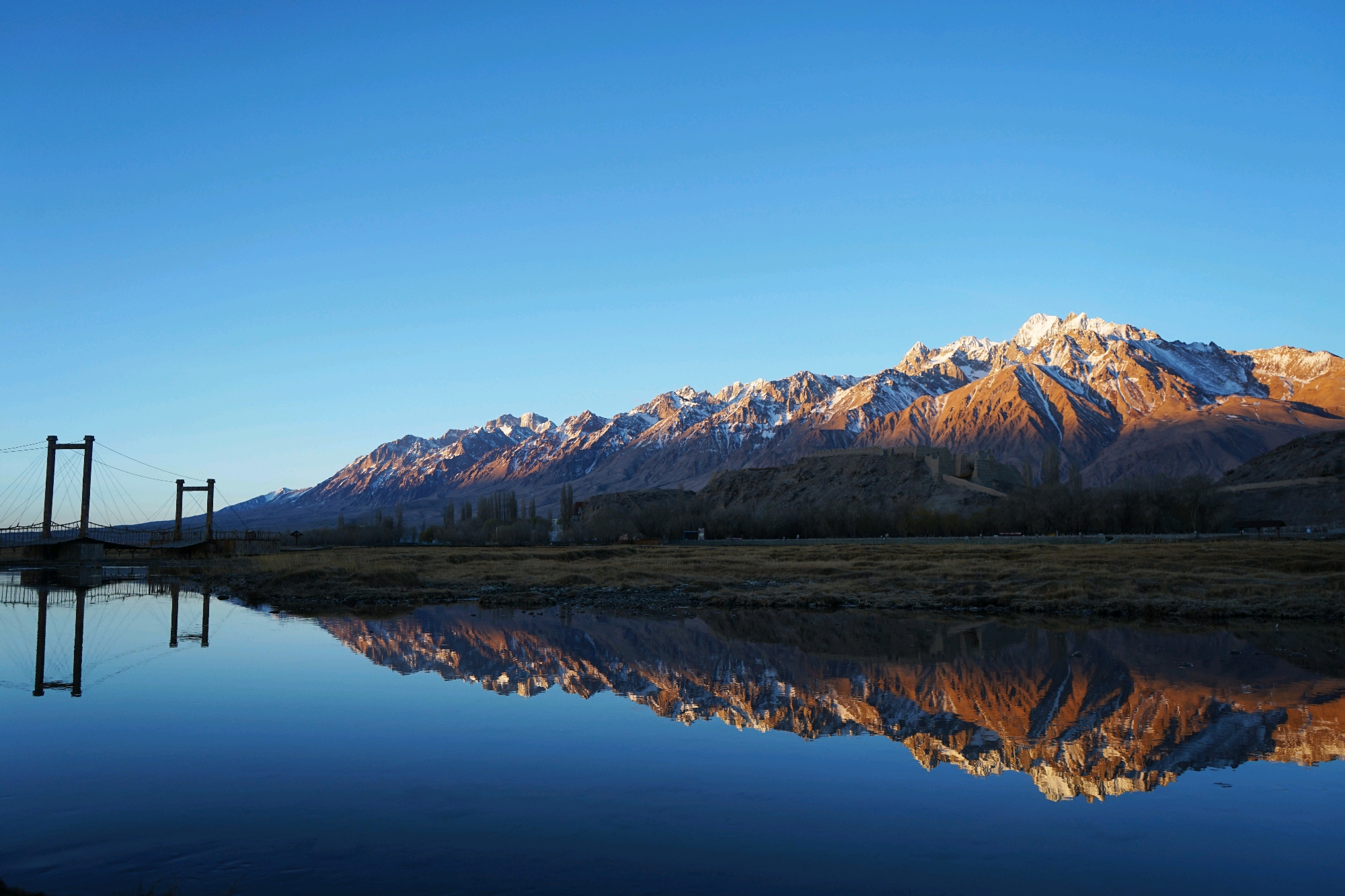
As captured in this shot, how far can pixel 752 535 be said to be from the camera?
120 m

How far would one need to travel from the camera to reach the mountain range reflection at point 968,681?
12594mm

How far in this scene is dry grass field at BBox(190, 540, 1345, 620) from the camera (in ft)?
105

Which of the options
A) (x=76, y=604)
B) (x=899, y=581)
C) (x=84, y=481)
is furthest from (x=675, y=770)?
(x=84, y=481)

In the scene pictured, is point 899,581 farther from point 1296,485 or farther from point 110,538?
point 1296,485

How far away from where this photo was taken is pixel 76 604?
35.6 metres

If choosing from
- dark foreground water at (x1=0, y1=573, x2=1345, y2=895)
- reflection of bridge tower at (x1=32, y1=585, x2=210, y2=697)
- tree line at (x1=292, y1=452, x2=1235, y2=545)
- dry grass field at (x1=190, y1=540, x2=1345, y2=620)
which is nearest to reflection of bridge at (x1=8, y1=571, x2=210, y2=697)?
reflection of bridge tower at (x1=32, y1=585, x2=210, y2=697)

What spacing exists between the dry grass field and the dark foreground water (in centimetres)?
967

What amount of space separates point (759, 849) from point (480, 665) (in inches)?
501

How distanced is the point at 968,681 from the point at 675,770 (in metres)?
8.95

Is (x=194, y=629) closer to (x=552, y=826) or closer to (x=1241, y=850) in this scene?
(x=552, y=826)

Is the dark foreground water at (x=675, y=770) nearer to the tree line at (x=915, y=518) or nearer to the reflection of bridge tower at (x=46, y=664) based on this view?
the reflection of bridge tower at (x=46, y=664)

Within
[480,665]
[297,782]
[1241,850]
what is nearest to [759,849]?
[1241,850]

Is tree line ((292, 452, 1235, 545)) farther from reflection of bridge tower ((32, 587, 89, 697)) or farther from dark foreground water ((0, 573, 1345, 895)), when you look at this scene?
reflection of bridge tower ((32, 587, 89, 697))

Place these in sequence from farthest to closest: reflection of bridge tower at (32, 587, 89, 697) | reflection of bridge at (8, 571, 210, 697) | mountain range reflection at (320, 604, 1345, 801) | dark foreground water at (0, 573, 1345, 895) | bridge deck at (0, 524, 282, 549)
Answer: bridge deck at (0, 524, 282, 549) → reflection of bridge at (8, 571, 210, 697) → reflection of bridge tower at (32, 587, 89, 697) → mountain range reflection at (320, 604, 1345, 801) → dark foreground water at (0, 573, 1345, 895)
